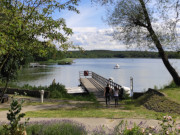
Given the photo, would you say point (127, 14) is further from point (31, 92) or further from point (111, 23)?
point (31, 92)

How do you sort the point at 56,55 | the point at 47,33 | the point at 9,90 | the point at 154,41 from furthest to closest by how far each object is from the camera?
the point at 9,90 < the point at 154,41 < the point at 56,55 < the point at 47,33

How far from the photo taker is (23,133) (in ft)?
15.0

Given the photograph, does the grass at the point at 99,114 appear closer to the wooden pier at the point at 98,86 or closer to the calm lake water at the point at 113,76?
the wooden pier at the point at 98,86

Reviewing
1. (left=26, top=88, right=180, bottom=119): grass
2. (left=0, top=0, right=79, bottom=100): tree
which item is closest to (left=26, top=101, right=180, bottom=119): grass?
(left=26, top=88, right=180, bottom=119): grass

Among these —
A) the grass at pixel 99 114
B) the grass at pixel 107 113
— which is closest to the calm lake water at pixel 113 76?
the grass at pixel 107 113

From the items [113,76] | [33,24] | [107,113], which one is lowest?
[113,76]

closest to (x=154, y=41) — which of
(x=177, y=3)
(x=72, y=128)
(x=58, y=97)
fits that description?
(x=177, y=3)

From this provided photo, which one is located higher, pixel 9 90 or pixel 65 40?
pixel 65 40

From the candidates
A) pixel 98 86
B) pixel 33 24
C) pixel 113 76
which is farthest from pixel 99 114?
pixel 113 76

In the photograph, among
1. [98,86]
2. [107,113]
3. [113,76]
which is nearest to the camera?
[107,113]

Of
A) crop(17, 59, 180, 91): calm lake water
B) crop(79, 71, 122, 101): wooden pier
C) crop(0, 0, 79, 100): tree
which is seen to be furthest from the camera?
crop(17, 59, 180, 91): calm lake water

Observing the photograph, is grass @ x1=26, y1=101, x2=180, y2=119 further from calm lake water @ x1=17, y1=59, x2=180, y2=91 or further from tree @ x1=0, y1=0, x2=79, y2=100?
calm lake water @ x1=17, y1=59, x2=180, y2=91

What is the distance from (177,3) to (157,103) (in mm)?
8040

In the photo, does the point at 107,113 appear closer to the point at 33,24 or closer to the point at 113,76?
the point at 33,24
